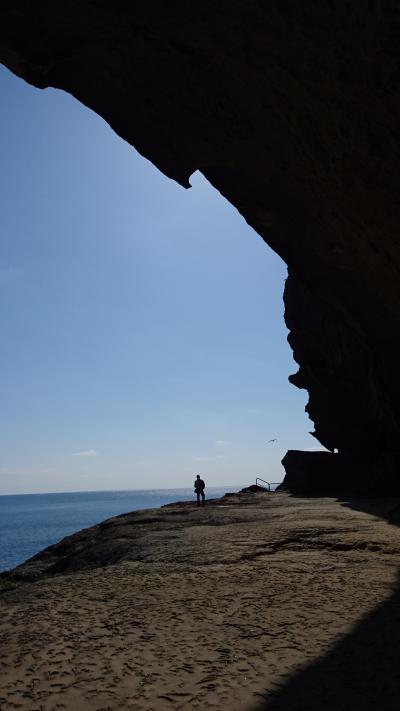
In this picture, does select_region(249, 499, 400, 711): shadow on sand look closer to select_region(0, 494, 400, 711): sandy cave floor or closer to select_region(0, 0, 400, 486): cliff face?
select_region(0, 494, 400, 711): sandy cave floor

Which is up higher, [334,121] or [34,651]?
[334,121]

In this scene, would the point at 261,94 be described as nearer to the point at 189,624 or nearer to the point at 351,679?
the point at 189,624

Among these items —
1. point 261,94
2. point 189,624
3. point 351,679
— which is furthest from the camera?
point 261,94

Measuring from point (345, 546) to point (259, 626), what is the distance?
13.5 ft

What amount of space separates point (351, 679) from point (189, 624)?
1536 mm

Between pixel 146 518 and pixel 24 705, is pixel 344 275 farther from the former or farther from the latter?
pixel 24 705

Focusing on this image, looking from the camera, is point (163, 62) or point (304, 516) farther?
point (304, 516)

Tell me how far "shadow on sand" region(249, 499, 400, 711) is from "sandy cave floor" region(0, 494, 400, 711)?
0.03m

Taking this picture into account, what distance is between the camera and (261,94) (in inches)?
277

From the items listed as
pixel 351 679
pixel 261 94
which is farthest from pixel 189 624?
pixel 261 94

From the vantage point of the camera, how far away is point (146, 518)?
511 inches

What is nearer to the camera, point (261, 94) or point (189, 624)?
point (189, 624)

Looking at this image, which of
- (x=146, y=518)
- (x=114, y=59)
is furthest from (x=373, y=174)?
(x=146, y=518)

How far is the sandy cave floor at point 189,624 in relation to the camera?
9.66 feet
